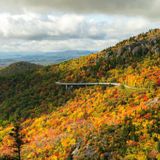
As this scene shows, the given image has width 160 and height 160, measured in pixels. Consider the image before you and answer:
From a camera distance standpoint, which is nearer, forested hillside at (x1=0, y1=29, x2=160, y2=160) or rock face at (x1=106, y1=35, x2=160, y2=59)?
forested hillside at (x1=0, y1=29, x2=160, y2=160)

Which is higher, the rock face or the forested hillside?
the rock face

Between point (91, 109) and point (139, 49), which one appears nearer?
point (91, 109)

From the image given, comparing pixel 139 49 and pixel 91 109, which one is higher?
pixel 139 49

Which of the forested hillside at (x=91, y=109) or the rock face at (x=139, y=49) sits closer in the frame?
the forested hillside at (x=91, y=109)

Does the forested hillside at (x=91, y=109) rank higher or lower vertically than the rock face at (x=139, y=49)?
lower

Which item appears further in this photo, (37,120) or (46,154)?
(37,120)

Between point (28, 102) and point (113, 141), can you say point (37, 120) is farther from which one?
point (113, 141)

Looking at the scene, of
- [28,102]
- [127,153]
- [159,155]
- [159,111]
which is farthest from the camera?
[28,102]

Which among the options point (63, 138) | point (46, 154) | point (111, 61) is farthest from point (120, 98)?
point (111, 61)
